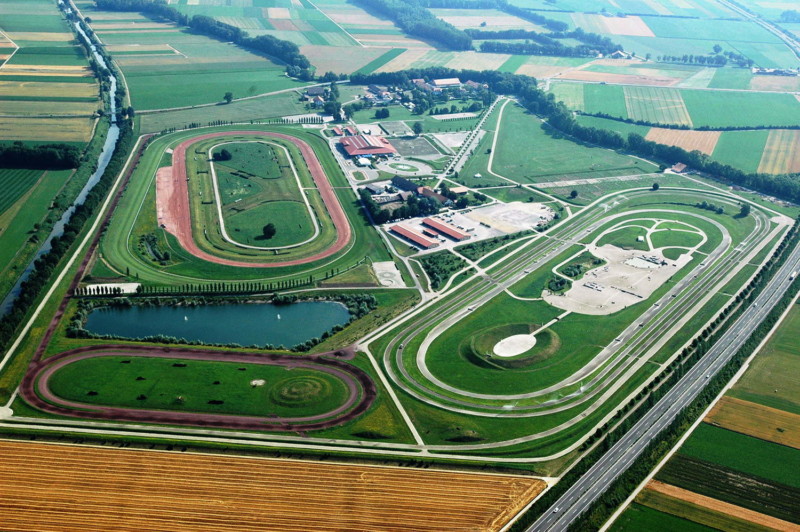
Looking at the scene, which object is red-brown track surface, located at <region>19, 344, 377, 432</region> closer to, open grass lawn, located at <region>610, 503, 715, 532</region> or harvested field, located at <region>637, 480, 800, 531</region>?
open grass lawn, located at <region>610, 503, 715, 532</region>

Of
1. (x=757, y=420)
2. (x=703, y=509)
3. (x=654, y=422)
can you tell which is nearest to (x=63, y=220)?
(x=654, y=422)

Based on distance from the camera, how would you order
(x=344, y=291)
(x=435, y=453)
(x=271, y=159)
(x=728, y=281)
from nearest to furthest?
(x=435, y=453)
(x=344, y=291)
(x=728, y=281)
(x=271, y=159)

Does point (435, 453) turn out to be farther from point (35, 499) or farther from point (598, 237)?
point (598, 237)

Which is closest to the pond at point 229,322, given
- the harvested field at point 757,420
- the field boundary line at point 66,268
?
the field boundary line at point 66,268

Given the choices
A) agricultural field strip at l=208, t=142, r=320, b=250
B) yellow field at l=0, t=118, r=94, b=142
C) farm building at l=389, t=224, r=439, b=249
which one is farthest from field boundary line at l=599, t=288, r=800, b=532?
yellow field at l=0, t=118, r=94, b=142

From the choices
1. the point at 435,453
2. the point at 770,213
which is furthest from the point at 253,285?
the point at 770,213

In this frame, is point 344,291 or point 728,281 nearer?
point 344,291

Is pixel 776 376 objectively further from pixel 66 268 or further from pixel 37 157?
pixel 37 157
